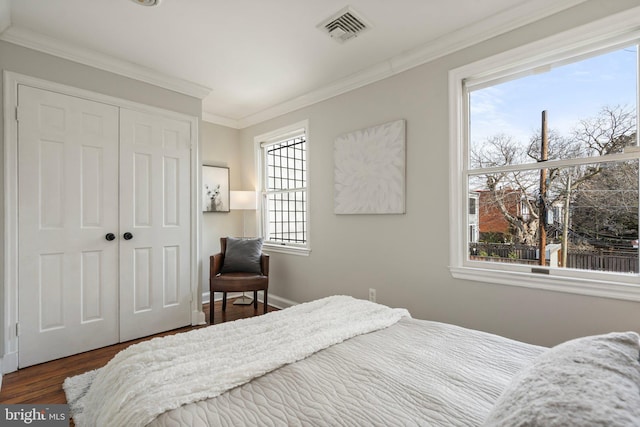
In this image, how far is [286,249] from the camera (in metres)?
3.85

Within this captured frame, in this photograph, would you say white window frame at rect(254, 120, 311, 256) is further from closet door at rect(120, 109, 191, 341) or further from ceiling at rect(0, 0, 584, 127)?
closet door at rect(120, 109, 191, 341)

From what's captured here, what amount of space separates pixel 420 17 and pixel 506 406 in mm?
2352

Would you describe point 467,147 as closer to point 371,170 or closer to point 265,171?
point 371,170

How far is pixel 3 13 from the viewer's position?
2041 mm

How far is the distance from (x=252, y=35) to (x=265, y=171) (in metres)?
2.05

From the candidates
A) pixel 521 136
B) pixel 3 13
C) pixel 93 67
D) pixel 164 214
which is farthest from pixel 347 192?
pixel 3 13

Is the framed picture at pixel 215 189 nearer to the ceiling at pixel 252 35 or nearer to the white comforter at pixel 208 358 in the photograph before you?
the ceiling at pixel 252 35

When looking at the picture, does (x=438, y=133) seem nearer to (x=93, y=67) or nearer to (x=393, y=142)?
(x=393, y=142)

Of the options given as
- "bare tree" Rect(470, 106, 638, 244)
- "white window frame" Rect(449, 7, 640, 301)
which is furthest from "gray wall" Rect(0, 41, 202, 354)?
"bare tree" Rect(470, 106, 638, 244)

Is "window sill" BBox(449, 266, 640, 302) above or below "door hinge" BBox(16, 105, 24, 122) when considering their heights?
below

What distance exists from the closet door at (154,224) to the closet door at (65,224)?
0.30 ft

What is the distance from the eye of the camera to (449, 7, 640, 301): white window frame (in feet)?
5.87

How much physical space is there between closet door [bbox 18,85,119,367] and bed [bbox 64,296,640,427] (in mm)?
1590

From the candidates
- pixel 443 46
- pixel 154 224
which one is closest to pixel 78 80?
pixel 154 224
